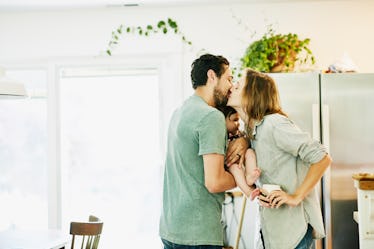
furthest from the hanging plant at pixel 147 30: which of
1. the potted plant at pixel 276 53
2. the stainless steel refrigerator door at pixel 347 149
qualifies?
the stainless steel refrigerator door at pixel 347 149

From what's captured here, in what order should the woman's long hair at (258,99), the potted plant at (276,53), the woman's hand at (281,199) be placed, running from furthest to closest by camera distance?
the potted plant at (276,53), the woman's long hair at (258,99), the woman's hand at (281,199)

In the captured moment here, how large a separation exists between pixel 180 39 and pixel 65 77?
1127 mm

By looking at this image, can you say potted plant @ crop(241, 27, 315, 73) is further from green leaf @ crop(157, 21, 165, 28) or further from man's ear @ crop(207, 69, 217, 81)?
man's ear @ crop(207, 69, 217, 81)

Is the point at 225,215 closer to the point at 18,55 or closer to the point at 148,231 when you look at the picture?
the point at 148,231

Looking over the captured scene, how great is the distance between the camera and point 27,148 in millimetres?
4406

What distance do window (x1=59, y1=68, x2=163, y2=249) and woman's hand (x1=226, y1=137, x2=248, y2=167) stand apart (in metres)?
2.31

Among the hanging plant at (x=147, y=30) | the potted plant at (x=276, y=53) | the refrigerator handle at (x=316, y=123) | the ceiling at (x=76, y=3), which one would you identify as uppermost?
the ceiling at (x=76, y=3)

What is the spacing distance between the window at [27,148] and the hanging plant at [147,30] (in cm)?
75

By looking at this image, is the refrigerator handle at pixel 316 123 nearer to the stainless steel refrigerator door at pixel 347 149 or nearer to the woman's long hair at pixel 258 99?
the stainless steel refrigerator door at pixel 347 149

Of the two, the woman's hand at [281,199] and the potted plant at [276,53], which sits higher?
the potted plant at [276,53]

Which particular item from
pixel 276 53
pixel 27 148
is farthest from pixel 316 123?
pixel 27 148

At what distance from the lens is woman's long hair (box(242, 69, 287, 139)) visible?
6.72 ft

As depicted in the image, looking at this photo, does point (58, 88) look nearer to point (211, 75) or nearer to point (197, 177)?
point (211, 75)

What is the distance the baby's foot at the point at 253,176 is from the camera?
1975 mm
